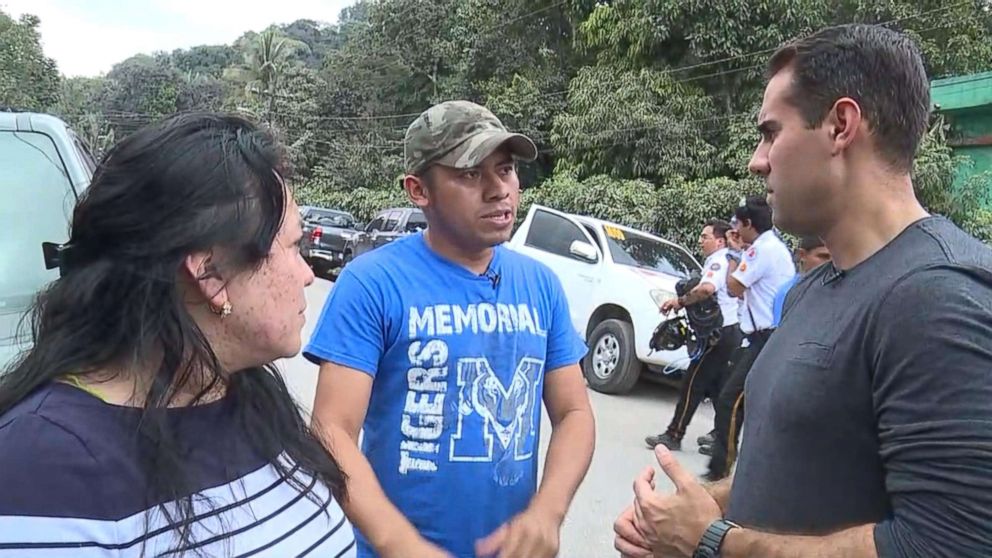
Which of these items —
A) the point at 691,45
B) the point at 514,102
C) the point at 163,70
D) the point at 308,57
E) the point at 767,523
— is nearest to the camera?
the point at 767,523

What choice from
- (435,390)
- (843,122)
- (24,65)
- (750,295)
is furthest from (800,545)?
(24,65)

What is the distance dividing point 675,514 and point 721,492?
316mm

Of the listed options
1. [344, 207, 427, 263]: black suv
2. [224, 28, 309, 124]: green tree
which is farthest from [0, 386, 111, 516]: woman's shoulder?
[224, 28, 309, 124]: green tree

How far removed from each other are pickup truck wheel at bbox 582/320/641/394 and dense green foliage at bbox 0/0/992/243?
6029 millimetres

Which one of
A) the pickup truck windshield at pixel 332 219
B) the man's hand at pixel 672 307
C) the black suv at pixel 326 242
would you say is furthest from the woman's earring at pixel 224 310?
the pickup truck windshield at pixel 332 219

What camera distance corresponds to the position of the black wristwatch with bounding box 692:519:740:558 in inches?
65.2

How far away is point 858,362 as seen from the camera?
1477 millimetres

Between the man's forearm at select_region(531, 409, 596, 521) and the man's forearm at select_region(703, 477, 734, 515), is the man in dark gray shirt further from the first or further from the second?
the man's forearm at select_region(531, 409, 596, 521)

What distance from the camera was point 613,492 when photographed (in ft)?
18.7

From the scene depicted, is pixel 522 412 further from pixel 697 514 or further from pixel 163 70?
pixel 163 70

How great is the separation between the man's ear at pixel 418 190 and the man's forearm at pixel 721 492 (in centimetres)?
109

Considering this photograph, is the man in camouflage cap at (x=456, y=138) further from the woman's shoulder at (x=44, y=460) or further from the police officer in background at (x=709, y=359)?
the police officer in background at (x=709, y=359)

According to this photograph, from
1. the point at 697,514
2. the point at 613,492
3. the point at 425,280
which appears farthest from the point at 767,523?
the point at 613,492

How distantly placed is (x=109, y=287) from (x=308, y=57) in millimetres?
78104
